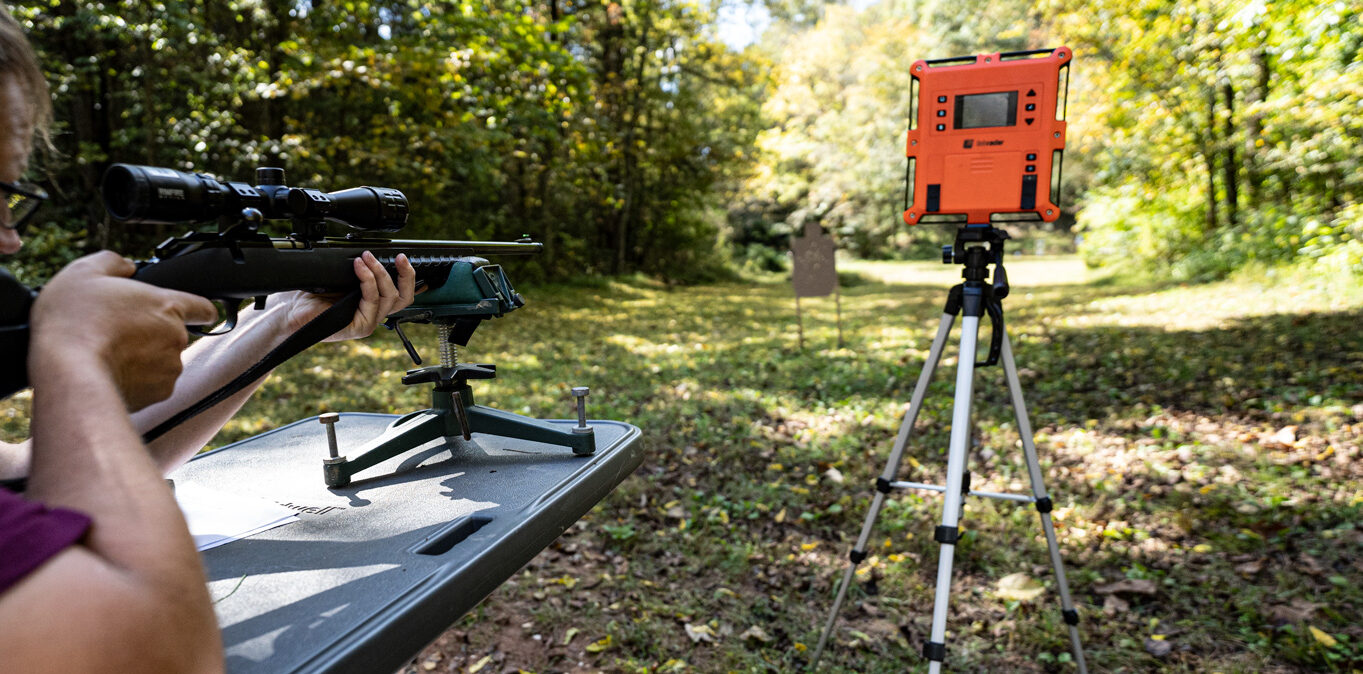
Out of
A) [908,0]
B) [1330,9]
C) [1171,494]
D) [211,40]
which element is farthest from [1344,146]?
[908,0]

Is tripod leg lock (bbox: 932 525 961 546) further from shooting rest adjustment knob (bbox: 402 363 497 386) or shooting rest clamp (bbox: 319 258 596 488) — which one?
shooting rest adjustment knob (bbox: 402 363 497 386)

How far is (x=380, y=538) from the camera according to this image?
1.26 metres

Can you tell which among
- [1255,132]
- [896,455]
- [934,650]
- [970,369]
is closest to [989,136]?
[970,369]

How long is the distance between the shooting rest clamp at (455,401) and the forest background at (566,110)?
9.23ft

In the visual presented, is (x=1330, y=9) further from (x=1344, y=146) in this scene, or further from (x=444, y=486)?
(x=444, y=486)

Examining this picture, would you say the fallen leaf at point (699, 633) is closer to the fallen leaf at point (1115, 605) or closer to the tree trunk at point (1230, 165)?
the fallen leaf at point (1115, 605)

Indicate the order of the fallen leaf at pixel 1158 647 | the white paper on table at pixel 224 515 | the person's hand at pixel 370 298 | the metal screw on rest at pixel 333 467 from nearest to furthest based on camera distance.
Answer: the white paper on table at pixel 224 515
the person's hand at pixel 370 298
the metal screw on rest at pixel 333 467
the fallen leaf at pixel 1158 647

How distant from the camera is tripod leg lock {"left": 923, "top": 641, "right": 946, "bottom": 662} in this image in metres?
2.08

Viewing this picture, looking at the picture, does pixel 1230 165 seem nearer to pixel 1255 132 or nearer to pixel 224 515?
pixel 1255 132

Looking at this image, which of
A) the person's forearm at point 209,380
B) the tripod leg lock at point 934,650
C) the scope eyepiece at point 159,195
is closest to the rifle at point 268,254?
the scope eyepiece at point 159,195

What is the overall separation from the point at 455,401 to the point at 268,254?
0.61 m

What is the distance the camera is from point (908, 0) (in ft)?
72.1

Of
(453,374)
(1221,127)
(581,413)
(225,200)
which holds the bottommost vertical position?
(581,413)

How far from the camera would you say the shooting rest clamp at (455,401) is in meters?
1.60
